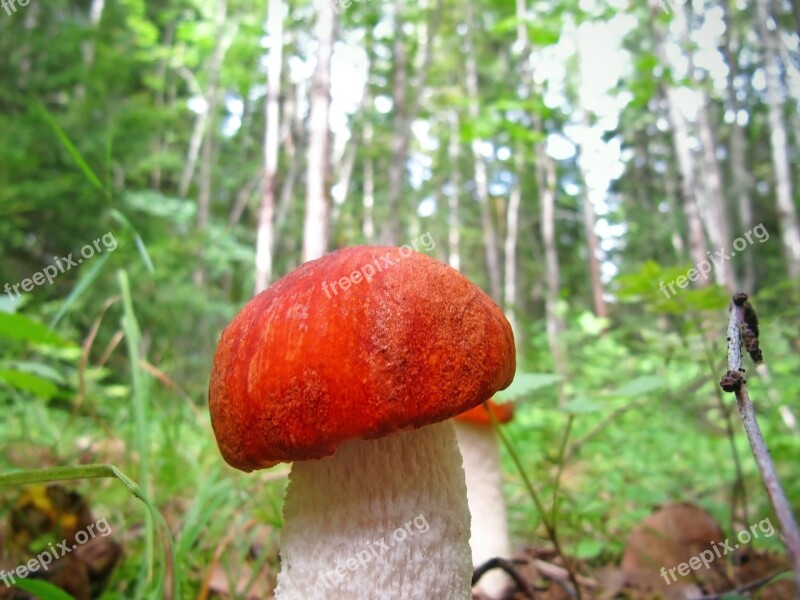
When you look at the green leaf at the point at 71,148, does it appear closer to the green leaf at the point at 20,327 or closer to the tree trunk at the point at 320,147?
the green leaf at the point at 20,327

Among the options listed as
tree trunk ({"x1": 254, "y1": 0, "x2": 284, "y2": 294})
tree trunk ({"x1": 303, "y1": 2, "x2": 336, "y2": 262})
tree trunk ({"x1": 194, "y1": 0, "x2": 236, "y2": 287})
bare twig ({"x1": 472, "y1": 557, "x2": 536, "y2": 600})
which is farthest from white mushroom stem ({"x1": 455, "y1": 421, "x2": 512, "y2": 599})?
tree trunk ({"x1": 194, "y1": 0, "x2": 236, "y2": 287})

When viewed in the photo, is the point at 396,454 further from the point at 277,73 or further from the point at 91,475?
the point at 277,73

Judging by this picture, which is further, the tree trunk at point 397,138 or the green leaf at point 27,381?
the tree trunk at point 397,138

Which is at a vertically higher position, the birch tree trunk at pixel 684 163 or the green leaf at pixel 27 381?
the birch tree trunk at pixel 684 163

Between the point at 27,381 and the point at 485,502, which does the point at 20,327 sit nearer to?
the point at 27,381

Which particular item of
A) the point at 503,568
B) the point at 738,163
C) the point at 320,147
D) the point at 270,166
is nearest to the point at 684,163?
the point at 320,147

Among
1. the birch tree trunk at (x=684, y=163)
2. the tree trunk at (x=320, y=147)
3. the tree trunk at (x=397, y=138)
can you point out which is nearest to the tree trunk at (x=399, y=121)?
the tree trunk at (x=397, y=138)

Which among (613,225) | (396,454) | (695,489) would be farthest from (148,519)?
(613,225)
